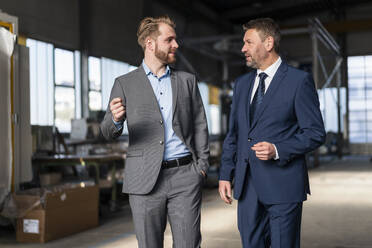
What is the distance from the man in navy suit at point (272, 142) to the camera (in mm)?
1978

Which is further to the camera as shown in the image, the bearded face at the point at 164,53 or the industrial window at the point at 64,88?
the industrial window at the point at 64,88

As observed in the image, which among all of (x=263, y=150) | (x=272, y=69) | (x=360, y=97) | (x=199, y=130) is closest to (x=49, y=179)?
(x=199, y=130)

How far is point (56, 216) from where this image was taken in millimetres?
4504

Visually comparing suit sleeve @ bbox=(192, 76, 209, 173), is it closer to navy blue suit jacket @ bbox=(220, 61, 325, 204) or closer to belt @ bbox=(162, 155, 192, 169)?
belt @ bbox=(162, 155, 192, 169)

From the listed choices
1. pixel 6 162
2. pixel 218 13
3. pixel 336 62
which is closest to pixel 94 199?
pixel 6 162

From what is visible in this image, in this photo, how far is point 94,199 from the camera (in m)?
5.06

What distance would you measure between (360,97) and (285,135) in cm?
1713

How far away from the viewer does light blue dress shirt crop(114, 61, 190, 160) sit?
2162 millimetres

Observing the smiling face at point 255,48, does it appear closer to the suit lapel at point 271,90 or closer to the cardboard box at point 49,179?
the suit lapel at point 271,90

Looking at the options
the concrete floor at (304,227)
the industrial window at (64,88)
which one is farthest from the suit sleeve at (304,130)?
the industrial window at (64,88)

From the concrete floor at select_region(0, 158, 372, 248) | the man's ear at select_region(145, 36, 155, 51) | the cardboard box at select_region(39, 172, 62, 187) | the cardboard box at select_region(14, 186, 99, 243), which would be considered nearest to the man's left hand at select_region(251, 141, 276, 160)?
the man's ear at select_region(145, 36, 155, 51)

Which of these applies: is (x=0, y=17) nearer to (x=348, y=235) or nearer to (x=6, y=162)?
(x=6, y=162)

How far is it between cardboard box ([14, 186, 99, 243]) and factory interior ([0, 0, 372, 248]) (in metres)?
0.01

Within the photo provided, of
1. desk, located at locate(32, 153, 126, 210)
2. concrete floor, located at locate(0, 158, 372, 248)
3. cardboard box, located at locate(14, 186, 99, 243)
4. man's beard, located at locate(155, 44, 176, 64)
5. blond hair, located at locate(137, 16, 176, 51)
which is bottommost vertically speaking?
concrete floor, located at locate(0, 158, 372, 248)
